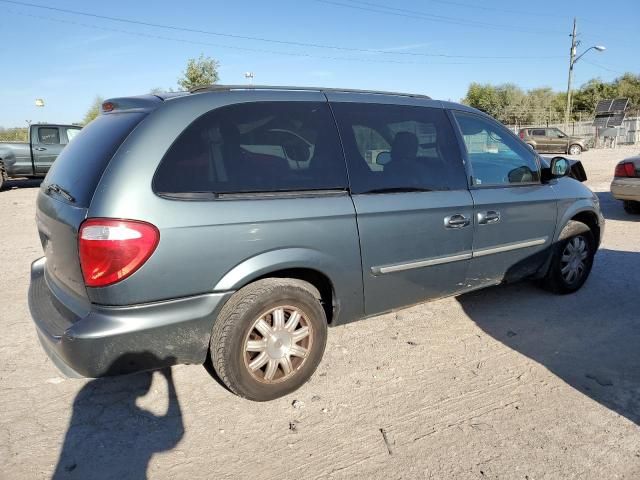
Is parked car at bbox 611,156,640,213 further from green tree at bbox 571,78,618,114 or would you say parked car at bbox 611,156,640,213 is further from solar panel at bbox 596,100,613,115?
green tree at bbox 571,78,618,114

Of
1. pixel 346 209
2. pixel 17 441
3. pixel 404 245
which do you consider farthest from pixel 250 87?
pixel 17 441

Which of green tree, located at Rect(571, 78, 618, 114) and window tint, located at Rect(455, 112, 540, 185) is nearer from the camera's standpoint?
window tint, located at Rect(455, 112, 540, 185)

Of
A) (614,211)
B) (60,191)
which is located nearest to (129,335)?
(60,191)

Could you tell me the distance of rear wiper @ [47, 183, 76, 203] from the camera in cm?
244

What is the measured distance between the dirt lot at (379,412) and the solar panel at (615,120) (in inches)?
1365

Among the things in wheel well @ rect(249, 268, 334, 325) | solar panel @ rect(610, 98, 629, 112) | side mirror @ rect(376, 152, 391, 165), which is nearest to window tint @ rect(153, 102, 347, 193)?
side mirror @ rect(376, 152, 391, 165)

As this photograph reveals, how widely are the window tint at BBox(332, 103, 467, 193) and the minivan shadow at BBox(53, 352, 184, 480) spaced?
68.0 inches

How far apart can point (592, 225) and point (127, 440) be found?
4.53 m

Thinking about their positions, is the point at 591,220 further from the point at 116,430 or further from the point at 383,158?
the point at 116,430

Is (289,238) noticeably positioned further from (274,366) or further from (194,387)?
(194,387)

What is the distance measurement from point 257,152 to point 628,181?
7588 millimetres

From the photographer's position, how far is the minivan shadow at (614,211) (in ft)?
26.6

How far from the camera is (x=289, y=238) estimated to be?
2648 mm

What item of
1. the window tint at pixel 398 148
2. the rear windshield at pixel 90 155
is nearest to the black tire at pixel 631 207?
the window tint at pixel 398 148
